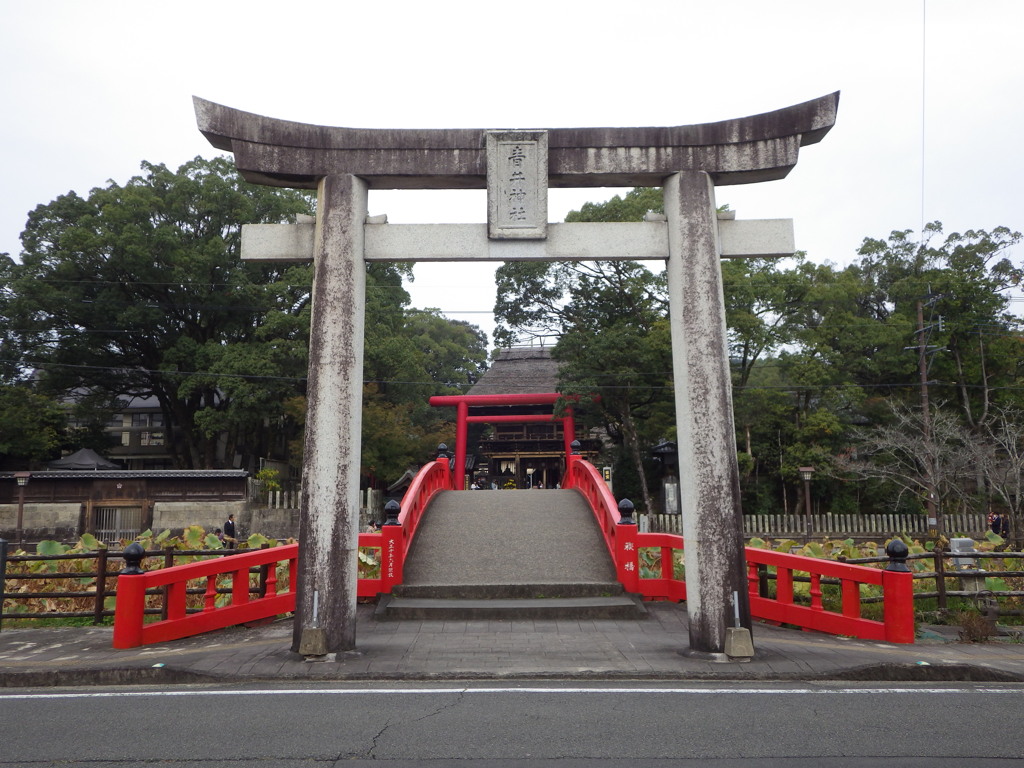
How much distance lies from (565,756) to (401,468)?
26884 millimetres

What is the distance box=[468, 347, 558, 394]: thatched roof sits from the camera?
111 ft

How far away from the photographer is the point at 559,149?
27.2 ft

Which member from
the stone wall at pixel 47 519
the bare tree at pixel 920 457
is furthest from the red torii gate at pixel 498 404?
the stone wall at pixel 47 519

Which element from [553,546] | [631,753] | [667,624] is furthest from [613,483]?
[631,753]

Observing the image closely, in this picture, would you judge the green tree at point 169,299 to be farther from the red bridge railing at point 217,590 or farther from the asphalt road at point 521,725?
the asphalt road at point 521,725

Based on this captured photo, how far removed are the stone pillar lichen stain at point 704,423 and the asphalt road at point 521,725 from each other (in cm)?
120

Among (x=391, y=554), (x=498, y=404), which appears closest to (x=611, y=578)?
(x=391, y=554)

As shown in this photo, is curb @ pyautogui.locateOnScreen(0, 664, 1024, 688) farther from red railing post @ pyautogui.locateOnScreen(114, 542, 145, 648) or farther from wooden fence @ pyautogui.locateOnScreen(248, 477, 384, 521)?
wooden fence @ pyautogui.locateOnScreen(248, 477, 384, 521)

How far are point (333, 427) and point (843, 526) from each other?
2161 centimetres

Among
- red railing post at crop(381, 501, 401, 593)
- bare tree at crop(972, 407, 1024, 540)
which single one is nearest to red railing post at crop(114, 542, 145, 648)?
red railing post at crop(381, 501, 401, 593)

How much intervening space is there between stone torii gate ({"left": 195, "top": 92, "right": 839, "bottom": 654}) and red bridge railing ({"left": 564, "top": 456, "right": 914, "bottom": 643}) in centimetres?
193

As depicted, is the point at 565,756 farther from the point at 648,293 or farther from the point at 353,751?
the point at 648,293

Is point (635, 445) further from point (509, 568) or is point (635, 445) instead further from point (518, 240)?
point (518, 240)

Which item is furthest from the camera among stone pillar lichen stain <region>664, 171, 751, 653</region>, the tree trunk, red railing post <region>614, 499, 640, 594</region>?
the tree trunk
